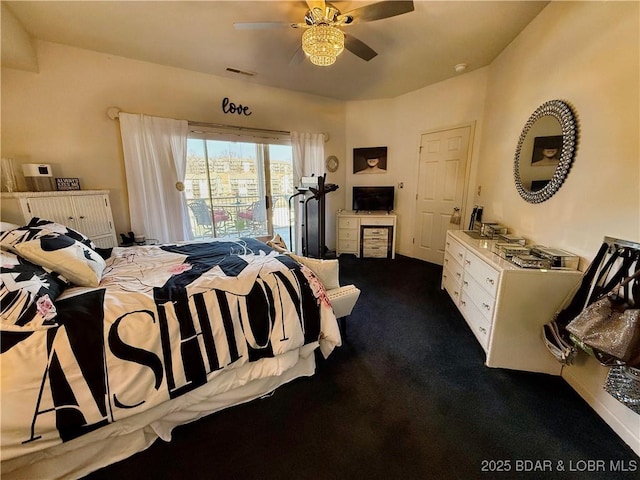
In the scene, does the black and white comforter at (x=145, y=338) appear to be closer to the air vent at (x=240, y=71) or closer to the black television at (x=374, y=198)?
the air vent at (x=240, y=71)

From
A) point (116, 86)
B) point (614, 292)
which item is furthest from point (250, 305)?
point (116, 86)

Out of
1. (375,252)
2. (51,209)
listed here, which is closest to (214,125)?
(51,209)

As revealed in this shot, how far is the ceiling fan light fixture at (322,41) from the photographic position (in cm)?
171

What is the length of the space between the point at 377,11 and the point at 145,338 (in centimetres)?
232

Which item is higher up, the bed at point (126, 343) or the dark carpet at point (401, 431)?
the bed at point (126, 343)

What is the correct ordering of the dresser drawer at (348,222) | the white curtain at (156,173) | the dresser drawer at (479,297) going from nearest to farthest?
the dresser drawer at (479,297), the white curtain at (156,173), the dresser drawer at (348,222)

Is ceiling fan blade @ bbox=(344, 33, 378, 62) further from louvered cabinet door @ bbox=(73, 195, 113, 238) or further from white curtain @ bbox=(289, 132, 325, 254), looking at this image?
louvered cabinet door @ bbox=(73, 195, 113, 238)

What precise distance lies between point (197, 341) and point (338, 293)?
0.97m

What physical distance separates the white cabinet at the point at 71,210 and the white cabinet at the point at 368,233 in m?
3.05

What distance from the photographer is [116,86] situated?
2684mm

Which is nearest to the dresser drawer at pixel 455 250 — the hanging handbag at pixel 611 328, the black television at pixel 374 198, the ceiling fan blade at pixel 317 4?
the hanging handbag at pixel 611 328

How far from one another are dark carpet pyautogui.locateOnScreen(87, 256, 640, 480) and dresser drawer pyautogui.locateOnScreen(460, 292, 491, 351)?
0.16m

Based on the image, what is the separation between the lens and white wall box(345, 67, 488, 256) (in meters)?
3.34

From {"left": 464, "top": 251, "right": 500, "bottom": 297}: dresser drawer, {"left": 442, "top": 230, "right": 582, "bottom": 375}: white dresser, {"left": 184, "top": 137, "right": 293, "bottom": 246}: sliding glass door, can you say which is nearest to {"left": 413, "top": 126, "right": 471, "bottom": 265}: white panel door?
{"left": 464, "top": 251, "right": 500, "bottom": 297}: dresser drawer
